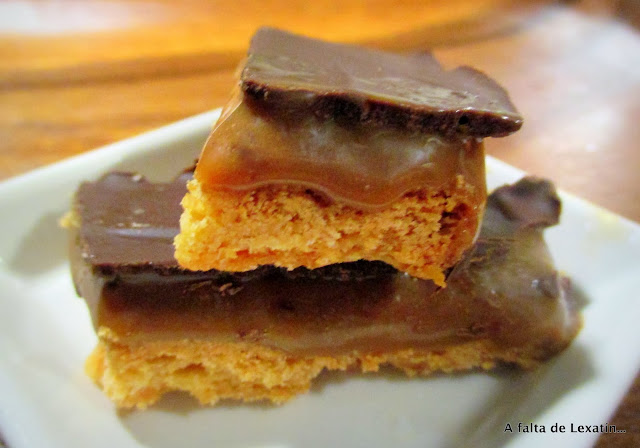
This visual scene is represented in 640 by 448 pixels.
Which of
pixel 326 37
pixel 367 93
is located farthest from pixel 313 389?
pixel 326 37

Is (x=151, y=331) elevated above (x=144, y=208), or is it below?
below

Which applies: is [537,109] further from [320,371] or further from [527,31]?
[320,371]

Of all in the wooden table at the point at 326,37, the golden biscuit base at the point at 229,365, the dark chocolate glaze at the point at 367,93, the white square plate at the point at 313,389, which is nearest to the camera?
the dark chocolate glaze at the point at 367,93

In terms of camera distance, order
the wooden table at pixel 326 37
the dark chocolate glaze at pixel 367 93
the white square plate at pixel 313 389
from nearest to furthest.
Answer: the dark chocolate glaze at pixel 367 93 < the white square plate at pixel 313 389 < the wooden table at pixel 326 37

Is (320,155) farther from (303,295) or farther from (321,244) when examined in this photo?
(303,295)

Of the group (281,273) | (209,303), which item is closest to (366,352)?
(281,273)

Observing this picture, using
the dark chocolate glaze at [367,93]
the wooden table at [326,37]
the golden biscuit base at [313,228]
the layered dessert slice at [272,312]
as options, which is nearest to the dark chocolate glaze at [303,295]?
the layered dessert slice at [272,312]

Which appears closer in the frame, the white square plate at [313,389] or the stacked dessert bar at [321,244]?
the stacked dessert bar at [321,244]

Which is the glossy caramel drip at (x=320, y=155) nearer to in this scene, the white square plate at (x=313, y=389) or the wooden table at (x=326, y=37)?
the white square plate at (x=313, y=389)
